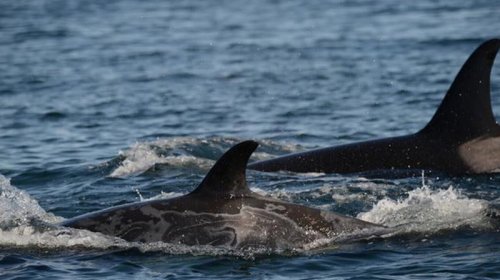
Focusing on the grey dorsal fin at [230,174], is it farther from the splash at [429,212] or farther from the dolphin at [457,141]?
the dolphin at [457,141]

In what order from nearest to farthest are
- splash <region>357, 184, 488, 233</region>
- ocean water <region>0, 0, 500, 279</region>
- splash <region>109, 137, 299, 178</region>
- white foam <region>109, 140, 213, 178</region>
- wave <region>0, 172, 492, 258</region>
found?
ocean water <region>0, 0, 500, 279</region>
wave <region>0, 172, 492, 258</region>
splash <region>357, 184, 488, 233</region>
white foam <region>109, 140, 213, 178</region>
splash <region>109, 137, 299, 178</region>

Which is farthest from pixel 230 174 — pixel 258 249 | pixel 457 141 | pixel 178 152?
pixel 178 152

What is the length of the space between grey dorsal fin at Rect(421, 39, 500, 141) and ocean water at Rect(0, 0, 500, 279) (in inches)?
34.7

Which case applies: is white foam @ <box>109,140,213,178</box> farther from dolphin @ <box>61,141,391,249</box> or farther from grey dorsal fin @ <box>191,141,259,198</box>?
grey dorsal fin @ <box>191,141,259,198</box>

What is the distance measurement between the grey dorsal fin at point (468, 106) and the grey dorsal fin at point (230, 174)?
515 cm

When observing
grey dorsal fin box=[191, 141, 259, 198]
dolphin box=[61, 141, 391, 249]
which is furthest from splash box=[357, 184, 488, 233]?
grey dorsal fin box=[191, 141, 259, 198]

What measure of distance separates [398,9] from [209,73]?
15.0 m

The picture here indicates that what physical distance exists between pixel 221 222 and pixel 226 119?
36.1 ft

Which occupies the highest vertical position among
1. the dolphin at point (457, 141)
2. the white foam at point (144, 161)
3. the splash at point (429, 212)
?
the dolphin at point (457, 141)

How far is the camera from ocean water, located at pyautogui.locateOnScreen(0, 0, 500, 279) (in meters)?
12.6

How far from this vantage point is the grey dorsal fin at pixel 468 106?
669 inches

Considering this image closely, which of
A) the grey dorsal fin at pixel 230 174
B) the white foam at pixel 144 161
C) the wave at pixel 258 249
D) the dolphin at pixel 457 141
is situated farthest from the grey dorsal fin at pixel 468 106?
the grey dorsal fin at pixel 230 174

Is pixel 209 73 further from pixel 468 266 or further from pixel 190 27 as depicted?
pixel 468 266

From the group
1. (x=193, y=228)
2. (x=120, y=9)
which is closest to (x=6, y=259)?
(x=193, y=228)
